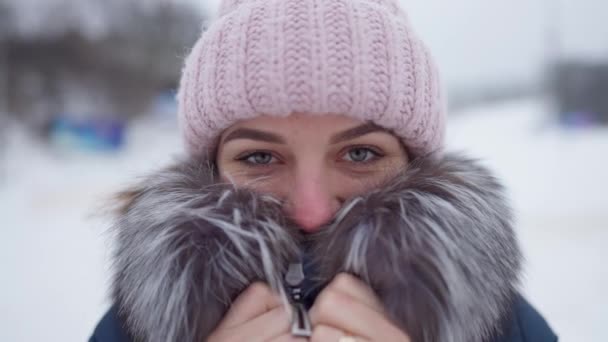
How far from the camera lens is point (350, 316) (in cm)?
57

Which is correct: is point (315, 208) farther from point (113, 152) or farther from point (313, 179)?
point (113, 152)

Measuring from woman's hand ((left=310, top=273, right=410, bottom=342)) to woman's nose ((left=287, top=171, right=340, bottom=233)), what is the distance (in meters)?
0.13

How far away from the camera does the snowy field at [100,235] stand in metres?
1.99

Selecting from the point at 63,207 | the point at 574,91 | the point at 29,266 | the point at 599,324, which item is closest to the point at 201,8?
the point at 63,207

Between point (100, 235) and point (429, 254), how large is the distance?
69cm

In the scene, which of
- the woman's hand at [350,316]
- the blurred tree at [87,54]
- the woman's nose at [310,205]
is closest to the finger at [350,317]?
the woman's hand at [350,316]

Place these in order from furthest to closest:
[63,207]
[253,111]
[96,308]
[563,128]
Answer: [563,128] → [63,207] → [96,308] → [253,111]

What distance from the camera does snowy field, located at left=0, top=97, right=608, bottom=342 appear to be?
78.3 inches

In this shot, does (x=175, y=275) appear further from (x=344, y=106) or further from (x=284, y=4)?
(x=284, y=4)

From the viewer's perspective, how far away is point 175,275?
2.06 ft

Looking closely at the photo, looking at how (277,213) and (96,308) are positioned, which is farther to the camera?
(96,308)

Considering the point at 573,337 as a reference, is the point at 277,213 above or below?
above

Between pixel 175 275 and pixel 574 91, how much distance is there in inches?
397

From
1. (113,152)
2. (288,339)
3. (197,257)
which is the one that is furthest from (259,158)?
(113,152)
